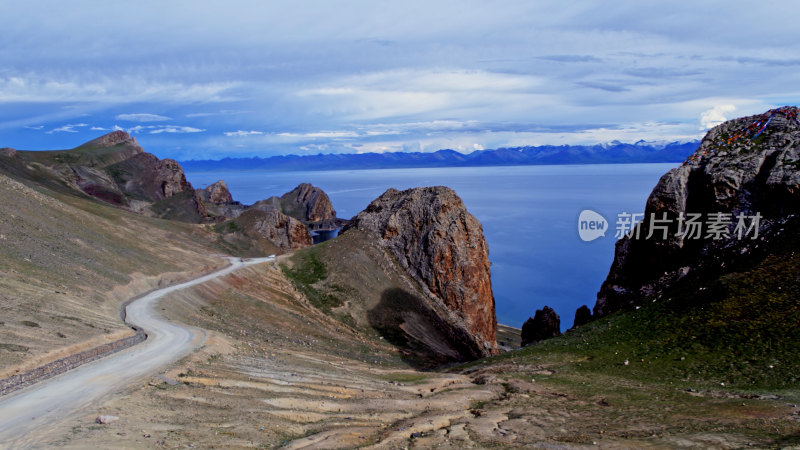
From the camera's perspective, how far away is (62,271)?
139ft

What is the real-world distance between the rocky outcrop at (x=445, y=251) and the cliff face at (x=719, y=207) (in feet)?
69.5

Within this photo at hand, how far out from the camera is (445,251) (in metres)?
69.6

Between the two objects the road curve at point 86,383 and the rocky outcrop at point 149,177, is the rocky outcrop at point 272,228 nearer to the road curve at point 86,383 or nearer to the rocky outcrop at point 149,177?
the road curve at point 86,383

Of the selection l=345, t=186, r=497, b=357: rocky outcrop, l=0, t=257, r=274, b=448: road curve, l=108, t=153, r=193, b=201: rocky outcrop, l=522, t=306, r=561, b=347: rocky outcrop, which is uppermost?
l=108, t=153, r=193, b=201: rocky outcrop

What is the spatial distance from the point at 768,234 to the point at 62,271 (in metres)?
54.8

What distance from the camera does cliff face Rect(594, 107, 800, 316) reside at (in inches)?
1590

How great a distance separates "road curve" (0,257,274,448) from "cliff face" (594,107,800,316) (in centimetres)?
3606

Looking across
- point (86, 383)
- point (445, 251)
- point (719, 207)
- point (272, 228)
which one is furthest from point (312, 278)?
point (272, 228)

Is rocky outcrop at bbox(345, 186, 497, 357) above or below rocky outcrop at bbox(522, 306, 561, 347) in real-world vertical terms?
above

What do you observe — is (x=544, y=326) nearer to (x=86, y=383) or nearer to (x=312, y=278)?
(x=312, y=278)

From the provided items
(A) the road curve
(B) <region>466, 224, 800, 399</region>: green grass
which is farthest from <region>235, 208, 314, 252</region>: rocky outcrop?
(B) <region>466, 224, 800, 399</region>: green grass

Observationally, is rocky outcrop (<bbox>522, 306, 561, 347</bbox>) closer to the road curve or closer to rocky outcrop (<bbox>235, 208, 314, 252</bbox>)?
the road curve

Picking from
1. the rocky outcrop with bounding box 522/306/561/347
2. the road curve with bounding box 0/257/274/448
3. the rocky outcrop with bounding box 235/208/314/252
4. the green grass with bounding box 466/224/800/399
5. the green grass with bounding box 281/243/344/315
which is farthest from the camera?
the rocky outcrop with bounding box 235/208/314/252

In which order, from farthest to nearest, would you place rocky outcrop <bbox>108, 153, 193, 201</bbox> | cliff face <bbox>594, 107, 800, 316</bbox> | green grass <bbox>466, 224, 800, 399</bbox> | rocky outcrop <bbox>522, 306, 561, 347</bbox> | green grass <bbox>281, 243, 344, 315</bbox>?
rocky outcrop <bbox>108, 153, 193, 201</bbox> → rocky outcrop <bbox>522, 306, 561, 347</bbox> → green grass <bbox>281, 243, 344, 315</bbox> → cliff face <bbox>594, 107, 800, 316</bbox> → green grass <bbox>466, 224, 800, 399</bbox>
